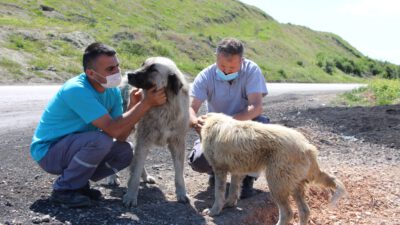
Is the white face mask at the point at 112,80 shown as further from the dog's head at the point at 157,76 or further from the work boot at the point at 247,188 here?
the work boot at the point at 247,188

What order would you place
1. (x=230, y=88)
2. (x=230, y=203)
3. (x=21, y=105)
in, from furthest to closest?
(x=21, y=105), (x=230, y=88), (x=230, y=203)

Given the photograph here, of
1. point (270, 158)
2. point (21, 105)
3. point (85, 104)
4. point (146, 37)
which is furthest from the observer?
point (146, 37)

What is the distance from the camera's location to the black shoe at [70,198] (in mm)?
4852

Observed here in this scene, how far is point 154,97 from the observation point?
5148 millimetres

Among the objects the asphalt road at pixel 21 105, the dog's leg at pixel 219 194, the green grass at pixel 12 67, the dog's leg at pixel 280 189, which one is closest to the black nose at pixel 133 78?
the dog's leg at pixel 219 194

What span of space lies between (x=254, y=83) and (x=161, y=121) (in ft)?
4.40

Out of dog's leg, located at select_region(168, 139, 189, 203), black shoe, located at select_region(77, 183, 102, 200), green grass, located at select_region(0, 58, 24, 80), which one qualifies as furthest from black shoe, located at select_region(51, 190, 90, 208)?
green grass, located at select_region(0, 58, 24, 80)

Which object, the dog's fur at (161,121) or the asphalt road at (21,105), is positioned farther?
the asphalt road at (21,105)

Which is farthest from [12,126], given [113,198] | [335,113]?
[335,113]

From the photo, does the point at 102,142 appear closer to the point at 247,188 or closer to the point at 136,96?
the point at 136,96

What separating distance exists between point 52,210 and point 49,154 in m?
0.56

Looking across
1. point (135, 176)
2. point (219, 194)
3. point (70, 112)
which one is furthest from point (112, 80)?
point (219, 194)

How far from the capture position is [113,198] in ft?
18.0

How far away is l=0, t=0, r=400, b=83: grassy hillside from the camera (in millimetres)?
20422
